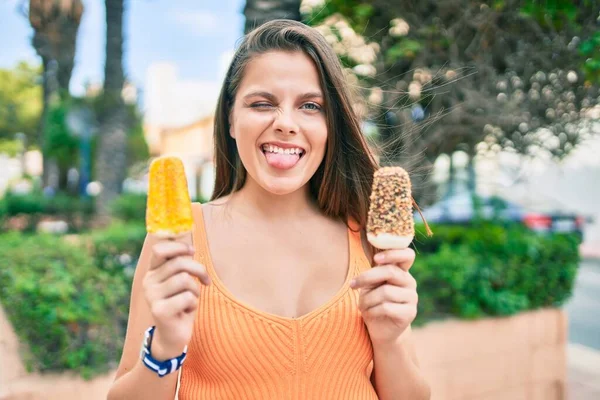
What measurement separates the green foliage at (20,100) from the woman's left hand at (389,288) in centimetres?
3138

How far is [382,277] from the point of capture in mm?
1424

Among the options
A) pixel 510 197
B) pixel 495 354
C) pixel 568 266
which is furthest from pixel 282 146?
pixel 510 197

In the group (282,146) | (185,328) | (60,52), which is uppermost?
(60,52)

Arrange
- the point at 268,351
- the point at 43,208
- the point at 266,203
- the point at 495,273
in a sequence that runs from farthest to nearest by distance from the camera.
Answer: the point at 43,208
the point at 495,273
the point at 266,203
the point at 268,351

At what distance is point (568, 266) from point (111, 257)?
4285mm

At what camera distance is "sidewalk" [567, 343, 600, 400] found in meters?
4.82

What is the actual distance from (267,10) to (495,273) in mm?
3054

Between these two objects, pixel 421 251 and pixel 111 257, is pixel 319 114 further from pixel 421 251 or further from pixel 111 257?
pixel 421 251

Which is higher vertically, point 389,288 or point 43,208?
point 43,208

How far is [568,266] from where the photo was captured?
4766mm

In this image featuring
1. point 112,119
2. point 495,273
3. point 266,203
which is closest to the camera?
point 266,203

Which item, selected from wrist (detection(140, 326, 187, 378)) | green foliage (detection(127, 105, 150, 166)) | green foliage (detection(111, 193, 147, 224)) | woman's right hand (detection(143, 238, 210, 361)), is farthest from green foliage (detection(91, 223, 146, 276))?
green foliage (detection(127, 105, 150, 166))

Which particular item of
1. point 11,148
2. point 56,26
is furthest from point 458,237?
point 11,148

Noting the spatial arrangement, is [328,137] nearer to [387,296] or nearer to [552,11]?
[387,296]
